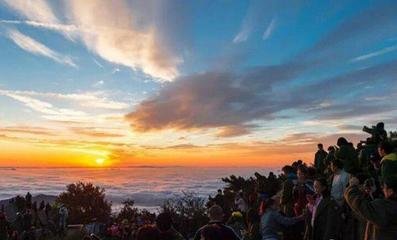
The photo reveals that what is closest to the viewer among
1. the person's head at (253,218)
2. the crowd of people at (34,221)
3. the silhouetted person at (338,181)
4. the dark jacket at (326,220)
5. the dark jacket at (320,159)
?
the dark jacket at (326,220)

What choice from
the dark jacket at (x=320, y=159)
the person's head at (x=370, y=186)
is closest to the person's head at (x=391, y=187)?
the person's head at (x=370, y=186)

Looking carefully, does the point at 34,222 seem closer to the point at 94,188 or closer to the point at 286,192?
the point at 94,188

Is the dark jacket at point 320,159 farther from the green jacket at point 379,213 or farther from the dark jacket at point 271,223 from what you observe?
the green jacket at point 379,213

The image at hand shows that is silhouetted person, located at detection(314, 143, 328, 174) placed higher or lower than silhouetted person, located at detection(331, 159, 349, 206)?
higher

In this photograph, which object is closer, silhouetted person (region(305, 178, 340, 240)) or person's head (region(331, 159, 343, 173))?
silhouetted person (region(305, 178, 340, 240))

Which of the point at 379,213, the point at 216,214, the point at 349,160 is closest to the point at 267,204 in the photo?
the point at 216,214

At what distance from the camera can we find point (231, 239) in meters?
6.52

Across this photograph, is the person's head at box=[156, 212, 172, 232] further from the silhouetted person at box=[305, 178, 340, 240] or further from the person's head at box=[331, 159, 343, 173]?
the person's head at box=[331, 159, 343, 173]

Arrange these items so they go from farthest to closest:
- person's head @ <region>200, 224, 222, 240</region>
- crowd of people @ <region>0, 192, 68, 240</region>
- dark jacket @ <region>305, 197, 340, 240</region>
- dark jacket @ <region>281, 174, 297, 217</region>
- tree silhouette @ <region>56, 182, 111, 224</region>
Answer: tree silhouette @ <region>56, 182, 111, 224</region> < crowd of people @ <region>0, 192, 68, 240</region> < dark jacket @ <region>281, 174, 297, 217</region> < dark jacket @ <region>305, 197, 340, 240</region> < person's head @ <region>200, 224, 222, 240</region>

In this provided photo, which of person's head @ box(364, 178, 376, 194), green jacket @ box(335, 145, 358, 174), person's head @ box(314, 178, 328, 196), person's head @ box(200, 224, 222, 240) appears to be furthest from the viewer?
person's head @ box(314, 178, 328, 196)

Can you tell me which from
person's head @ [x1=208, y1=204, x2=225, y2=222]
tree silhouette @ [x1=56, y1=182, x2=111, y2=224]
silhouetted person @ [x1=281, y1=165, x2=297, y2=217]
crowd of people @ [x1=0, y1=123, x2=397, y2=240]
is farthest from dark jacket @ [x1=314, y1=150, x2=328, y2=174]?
tree silhouette @ [x1=56, y1=182, x2=111, y2=224]

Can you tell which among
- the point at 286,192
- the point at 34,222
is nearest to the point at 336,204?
the point at 286,192

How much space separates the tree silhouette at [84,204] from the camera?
3197cm

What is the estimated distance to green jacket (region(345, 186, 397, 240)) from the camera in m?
4.95
